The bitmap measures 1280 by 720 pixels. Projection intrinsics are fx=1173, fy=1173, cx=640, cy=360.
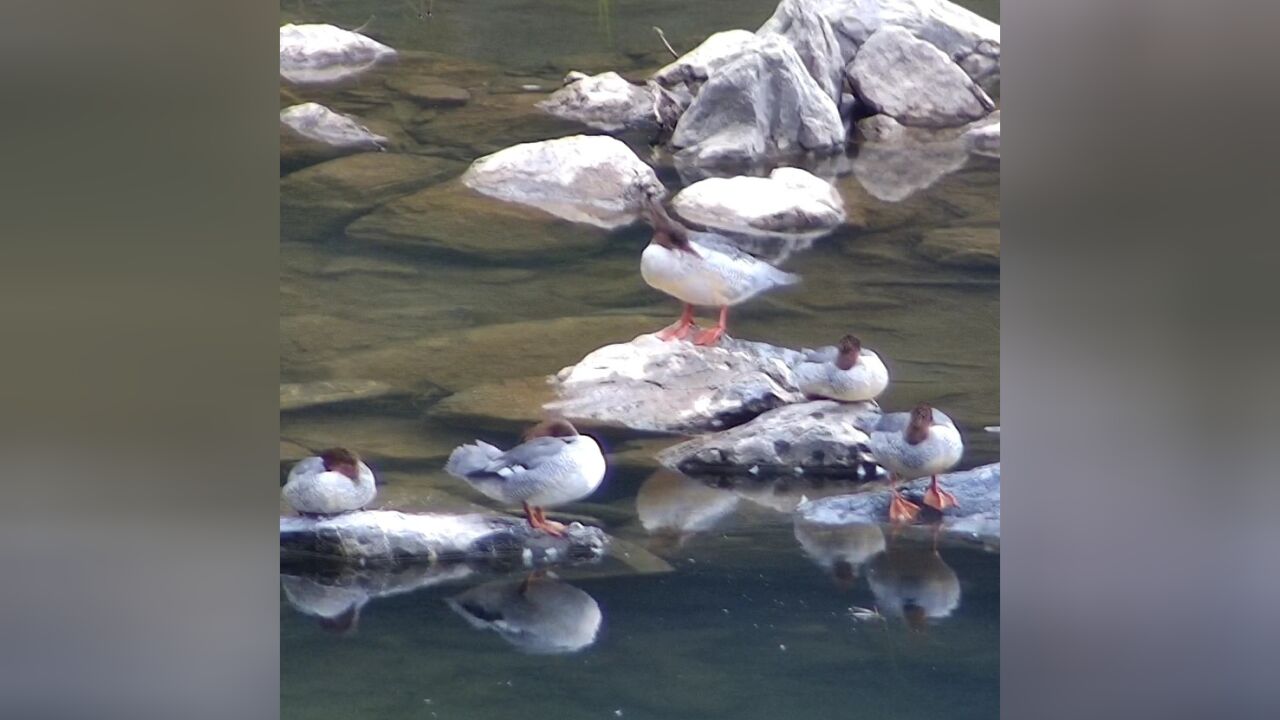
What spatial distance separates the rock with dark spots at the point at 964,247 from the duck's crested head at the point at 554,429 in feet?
3.69

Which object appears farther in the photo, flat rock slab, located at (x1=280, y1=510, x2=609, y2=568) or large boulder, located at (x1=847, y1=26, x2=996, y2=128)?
large boulder, located at (x1=847, y1=26, x2=996, y2=128)

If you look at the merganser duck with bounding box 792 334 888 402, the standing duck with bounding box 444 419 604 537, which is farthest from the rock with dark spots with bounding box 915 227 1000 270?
the standing duck with bounding box 444 419 604 537

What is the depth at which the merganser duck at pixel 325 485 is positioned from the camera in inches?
128

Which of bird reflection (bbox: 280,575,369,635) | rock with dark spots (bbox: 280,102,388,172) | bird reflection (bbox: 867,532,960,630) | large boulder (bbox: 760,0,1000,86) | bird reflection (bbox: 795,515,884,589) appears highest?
large boulder (bbox: 760,0,1000,86)

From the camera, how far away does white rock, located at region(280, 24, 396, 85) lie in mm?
3262

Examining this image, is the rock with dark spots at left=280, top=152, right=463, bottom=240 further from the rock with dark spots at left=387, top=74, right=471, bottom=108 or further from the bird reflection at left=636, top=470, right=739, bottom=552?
the bird reflection at left=636, top=470, right=739, bottom=552

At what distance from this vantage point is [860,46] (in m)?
3.43

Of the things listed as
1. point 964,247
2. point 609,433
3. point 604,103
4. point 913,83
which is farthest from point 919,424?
point 604,103

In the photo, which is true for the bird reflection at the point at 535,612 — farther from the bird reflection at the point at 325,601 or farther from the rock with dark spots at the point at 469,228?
the rock with dark spots at the point at 469,228

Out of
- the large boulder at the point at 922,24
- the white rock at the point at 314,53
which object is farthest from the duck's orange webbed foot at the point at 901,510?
the white rock at the point at 314,53

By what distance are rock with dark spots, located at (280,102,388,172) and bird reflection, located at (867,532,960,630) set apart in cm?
192

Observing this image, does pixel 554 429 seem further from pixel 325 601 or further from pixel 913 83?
pixel 913 83

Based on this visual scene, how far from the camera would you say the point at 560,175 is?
10.9ft
